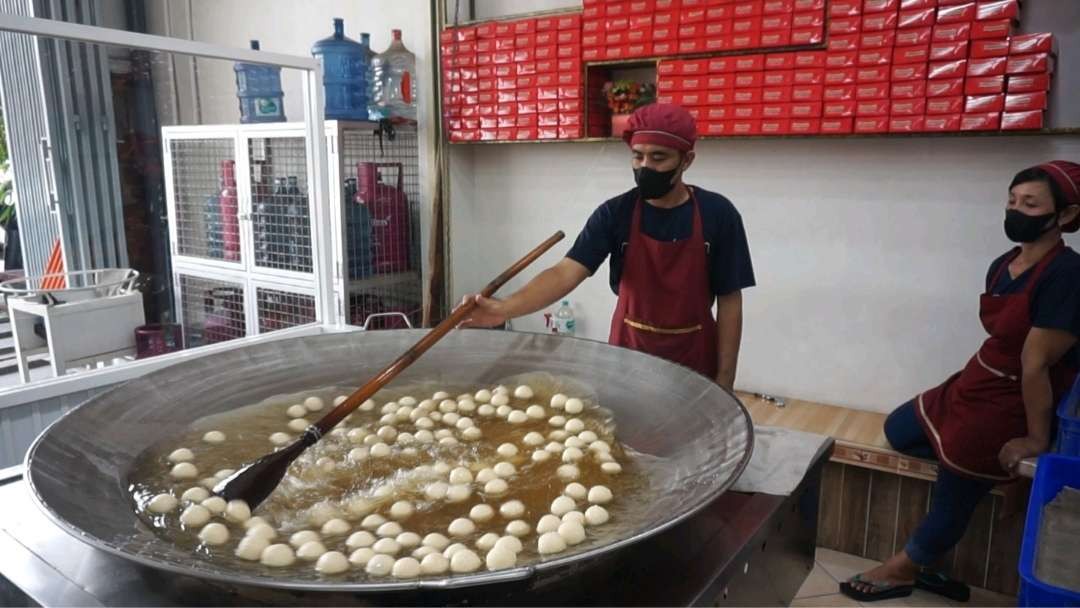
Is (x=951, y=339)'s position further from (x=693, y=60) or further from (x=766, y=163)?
(x=693, y=60)

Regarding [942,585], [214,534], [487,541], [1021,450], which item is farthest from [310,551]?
[942,585]

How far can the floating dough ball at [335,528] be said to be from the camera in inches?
42.5

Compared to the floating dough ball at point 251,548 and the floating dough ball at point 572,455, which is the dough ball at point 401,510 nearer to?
the floating dough ball at point 251,548

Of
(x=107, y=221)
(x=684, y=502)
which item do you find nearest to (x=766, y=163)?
(x=684, y=502)

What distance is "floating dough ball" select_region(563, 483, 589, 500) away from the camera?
118 cm

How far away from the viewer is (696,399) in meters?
1.31

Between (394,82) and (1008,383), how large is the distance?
10.5 feet

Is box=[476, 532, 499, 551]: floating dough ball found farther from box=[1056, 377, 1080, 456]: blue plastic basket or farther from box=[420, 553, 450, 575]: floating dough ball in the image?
box=[1056, 377, 1080, 456]: blue plastic basket

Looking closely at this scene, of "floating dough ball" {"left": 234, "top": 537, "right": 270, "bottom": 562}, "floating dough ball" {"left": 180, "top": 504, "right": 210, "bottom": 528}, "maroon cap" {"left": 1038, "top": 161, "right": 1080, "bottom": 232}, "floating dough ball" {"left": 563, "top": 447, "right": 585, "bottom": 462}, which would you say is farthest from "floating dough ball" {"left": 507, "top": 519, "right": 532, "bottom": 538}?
"maroon cap" {"left": 1038, "top": 161, "right": 1080, "bottom": 232}

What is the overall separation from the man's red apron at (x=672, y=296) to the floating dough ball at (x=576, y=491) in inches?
35.9

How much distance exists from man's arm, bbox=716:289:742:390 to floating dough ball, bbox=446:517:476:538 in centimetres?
116

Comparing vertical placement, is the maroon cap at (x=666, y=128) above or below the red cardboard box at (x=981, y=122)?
below

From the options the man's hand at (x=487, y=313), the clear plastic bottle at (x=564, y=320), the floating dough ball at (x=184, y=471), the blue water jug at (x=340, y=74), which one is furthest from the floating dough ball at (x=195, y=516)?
the blue water jug at (x=340, y=74)

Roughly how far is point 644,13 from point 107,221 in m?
3.87
